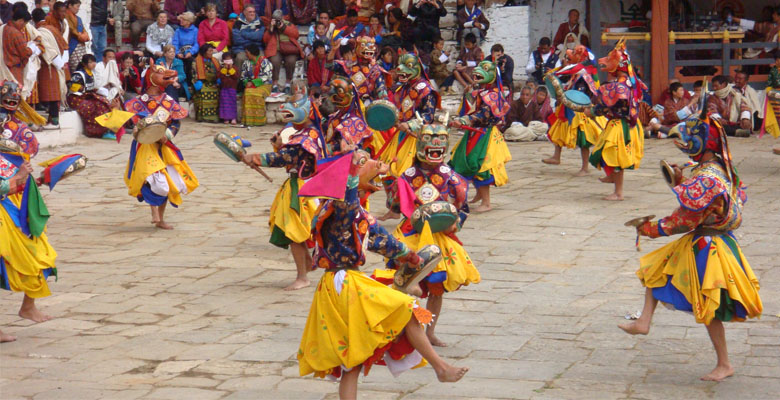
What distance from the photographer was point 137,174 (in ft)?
34.7

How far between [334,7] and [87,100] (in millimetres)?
5346

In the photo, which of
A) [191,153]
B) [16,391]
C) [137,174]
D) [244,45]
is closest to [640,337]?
[16,391]

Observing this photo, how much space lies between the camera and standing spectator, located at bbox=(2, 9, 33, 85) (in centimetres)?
1478

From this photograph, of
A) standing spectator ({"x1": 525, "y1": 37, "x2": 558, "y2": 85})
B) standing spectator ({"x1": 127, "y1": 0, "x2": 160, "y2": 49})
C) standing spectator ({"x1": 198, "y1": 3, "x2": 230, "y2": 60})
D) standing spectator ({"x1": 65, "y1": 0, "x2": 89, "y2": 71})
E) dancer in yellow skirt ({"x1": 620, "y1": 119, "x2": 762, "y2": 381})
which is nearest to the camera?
dancer in yellow skirt ({"x1": 620, "y1": 119, "x2": 762, "y2": 381})

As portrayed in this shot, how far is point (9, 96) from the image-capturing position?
774cm

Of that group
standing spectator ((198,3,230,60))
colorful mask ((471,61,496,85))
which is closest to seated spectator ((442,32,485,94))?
standing spectator ((198,3,230,60))

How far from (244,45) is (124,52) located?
2.08 meters

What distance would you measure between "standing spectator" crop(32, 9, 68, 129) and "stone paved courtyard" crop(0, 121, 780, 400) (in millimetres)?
3176

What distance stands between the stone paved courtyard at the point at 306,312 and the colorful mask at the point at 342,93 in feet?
4.85

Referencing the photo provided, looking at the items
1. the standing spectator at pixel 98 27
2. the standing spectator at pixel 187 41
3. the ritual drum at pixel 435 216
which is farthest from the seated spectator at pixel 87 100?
the ritual drum at pixel 435 216

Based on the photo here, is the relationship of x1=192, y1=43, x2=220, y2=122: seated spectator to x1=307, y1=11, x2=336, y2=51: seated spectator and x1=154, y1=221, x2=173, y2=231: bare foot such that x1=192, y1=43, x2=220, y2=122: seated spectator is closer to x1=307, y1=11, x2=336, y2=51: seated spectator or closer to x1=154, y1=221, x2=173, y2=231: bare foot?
x1=307, y1=11, x2=336, y2=51: seated spectator

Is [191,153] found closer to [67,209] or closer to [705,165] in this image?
[67,209]

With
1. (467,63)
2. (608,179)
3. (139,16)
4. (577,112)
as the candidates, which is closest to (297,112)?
(608,179)

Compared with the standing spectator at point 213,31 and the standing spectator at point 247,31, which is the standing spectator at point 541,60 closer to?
the standing spectator at point 247,31
